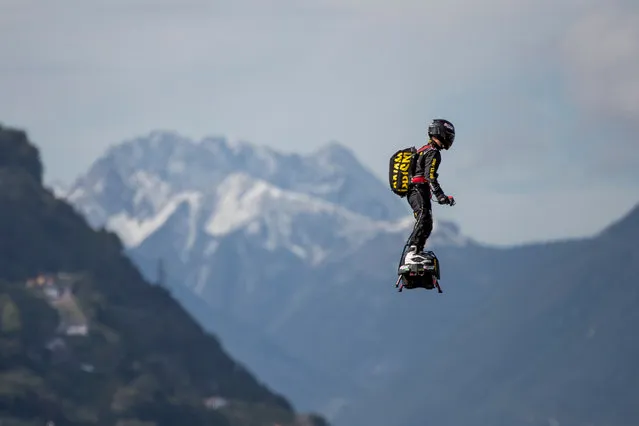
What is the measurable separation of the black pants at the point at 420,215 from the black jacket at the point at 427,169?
17cm

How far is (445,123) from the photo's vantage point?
40.4 meters

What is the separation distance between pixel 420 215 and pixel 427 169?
3.28 ft

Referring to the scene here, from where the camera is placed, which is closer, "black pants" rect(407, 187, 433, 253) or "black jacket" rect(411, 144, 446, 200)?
"black jacket" rect(411, 144, 446, 200)

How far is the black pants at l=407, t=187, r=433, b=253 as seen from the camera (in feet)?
130

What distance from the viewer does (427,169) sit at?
130ft

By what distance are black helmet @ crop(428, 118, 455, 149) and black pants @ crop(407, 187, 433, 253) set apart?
3.94 feet

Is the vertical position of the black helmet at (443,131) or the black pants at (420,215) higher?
the black helmet at (443,131)

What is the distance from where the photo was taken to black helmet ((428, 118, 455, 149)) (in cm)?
4017

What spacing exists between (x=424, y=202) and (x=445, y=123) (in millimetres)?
1961

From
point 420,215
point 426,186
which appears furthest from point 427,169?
point 420,215

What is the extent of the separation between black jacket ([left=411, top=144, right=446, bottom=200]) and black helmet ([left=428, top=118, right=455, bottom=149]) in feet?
0.82

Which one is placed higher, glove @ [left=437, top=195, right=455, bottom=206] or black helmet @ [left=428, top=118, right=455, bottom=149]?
black helmet @ [left=428, top=118, right=455, bottom=149]

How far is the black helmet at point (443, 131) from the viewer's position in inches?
1582

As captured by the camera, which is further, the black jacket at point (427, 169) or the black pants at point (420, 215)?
the black pants at point (420, 215)
